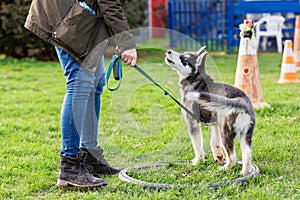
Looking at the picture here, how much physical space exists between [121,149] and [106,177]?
566mm

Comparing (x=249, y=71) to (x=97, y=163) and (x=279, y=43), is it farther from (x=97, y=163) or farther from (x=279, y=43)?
(x=279, y=43)

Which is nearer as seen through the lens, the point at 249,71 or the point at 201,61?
the point at 201,61

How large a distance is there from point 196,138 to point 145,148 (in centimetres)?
78

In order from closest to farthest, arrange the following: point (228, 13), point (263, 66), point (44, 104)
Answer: point (44, 104) < point (263, 66) < point (228, 13)

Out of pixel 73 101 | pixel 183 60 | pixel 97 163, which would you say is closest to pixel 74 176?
pixel 97 163


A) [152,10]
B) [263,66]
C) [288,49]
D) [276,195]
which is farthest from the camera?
[152,10]

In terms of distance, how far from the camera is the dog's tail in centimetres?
360

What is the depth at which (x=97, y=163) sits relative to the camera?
4148mm

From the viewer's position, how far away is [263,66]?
11.1 metres

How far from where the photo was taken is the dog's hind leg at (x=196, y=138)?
4078 mm

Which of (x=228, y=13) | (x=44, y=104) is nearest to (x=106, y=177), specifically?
(x=44, y=104)

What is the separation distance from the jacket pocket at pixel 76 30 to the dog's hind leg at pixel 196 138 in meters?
1.00

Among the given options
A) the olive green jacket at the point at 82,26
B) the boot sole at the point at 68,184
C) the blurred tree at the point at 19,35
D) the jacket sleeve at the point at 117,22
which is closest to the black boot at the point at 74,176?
the boot sole at the point at 68,184

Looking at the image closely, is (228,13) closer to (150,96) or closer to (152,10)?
(152,10)
